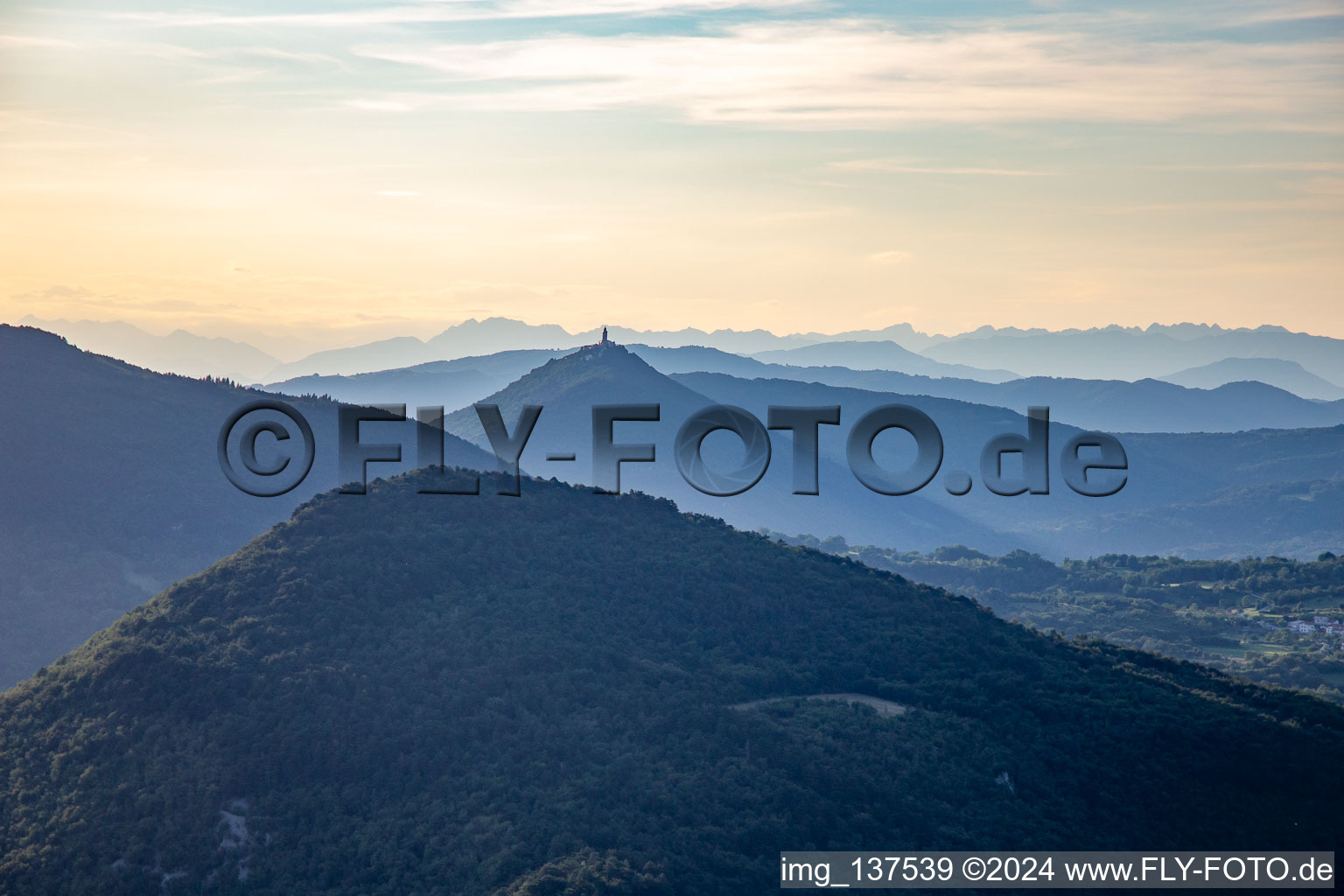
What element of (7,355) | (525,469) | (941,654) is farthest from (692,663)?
(525,469)

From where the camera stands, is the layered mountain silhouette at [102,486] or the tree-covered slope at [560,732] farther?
the layered mountain silhouette at [102,486]

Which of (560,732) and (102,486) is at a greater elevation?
(102,486)

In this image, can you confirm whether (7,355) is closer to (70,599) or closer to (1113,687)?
(70,599)

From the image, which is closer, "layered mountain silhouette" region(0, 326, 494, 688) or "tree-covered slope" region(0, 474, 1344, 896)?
"tree-covered slope" region(0, 474, 1344, 896)

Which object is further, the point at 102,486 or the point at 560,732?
the point at 102,486
